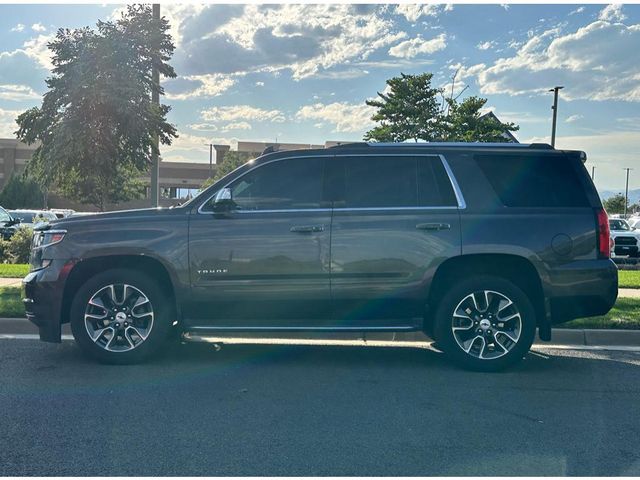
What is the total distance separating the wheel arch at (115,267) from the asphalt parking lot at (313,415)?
0.63 m

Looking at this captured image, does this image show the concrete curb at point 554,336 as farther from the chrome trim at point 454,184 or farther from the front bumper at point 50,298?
the chrome trim at point 454,184

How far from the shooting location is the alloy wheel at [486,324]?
17.7 ft

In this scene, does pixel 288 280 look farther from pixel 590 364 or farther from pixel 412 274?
pixel 590 364

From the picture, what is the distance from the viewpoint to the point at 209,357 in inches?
235

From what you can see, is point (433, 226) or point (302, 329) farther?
point (302, 329)

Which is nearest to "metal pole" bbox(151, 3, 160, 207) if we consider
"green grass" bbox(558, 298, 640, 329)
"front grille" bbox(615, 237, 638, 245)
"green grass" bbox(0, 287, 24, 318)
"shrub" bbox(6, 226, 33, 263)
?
"green grass" bbox(0, 287, 24, 318)

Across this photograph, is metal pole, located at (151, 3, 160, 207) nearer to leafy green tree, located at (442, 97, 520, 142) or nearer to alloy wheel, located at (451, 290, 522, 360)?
alloy wheel, located at (451, 290, 522, 360)

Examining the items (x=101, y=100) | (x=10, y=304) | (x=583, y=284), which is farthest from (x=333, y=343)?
(x=101, y=100)

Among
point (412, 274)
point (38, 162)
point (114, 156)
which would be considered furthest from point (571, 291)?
point (38, 162)

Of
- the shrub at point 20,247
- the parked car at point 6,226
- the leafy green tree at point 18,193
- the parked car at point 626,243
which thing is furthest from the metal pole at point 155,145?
the leafy green tree at point 18,193

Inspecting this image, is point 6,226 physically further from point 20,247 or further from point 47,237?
point 47,237

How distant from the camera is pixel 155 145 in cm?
1258

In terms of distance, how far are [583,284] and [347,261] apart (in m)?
2.22

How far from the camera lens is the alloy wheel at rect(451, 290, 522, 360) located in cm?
539
